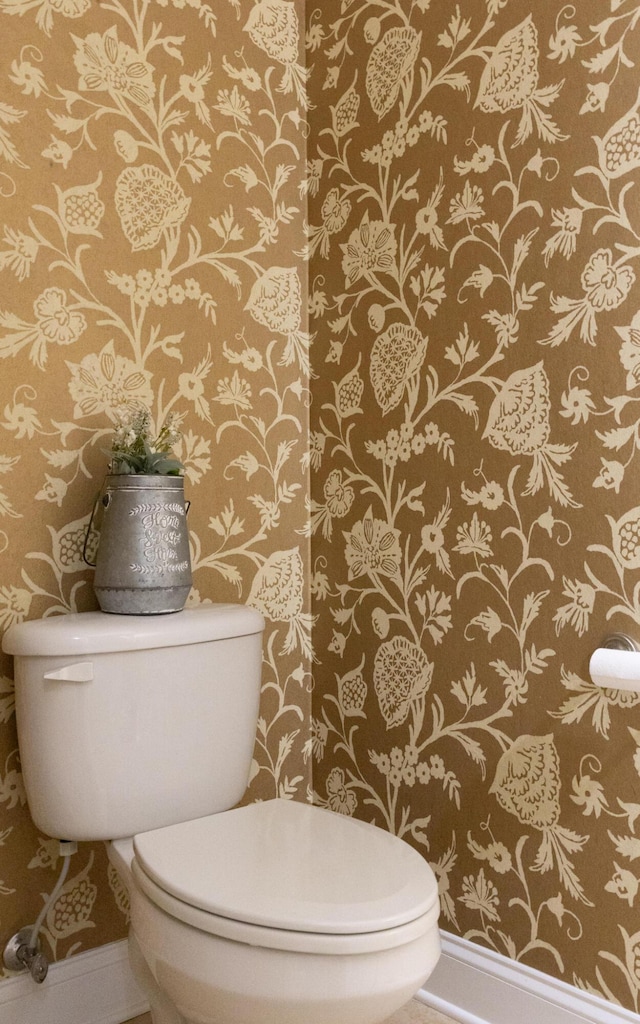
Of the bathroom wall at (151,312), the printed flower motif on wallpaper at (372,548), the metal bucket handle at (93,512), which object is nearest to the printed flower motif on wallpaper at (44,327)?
the bathroom wall at (151,312)

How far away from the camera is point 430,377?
1550mm

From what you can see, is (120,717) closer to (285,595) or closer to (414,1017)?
(285,595)

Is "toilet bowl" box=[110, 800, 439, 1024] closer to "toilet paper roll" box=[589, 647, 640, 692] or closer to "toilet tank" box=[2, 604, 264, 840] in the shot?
"toilet tank" box=[2, 604, 264, 840]

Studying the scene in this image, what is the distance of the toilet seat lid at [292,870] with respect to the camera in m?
0.96

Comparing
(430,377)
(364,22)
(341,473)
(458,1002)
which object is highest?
(364,22)

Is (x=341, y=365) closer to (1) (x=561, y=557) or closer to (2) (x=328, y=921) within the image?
(1) (x=561, y=557)

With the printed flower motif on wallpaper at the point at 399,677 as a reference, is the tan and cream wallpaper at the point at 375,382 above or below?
above

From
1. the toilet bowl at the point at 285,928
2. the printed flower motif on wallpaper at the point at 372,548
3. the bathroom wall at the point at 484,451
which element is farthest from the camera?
the printed flower motif on wallpaper at the point at 372,548

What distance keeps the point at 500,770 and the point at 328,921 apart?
56 cm

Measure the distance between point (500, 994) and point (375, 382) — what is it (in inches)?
43.8

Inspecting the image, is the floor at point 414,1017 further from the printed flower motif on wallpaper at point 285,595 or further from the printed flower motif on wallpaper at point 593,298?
the printed flower motif on wallpaper at point 593,298

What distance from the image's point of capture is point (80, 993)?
1.43 meters

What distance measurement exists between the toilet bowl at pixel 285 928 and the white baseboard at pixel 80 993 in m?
0.37

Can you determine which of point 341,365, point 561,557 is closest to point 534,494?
point 561,557
